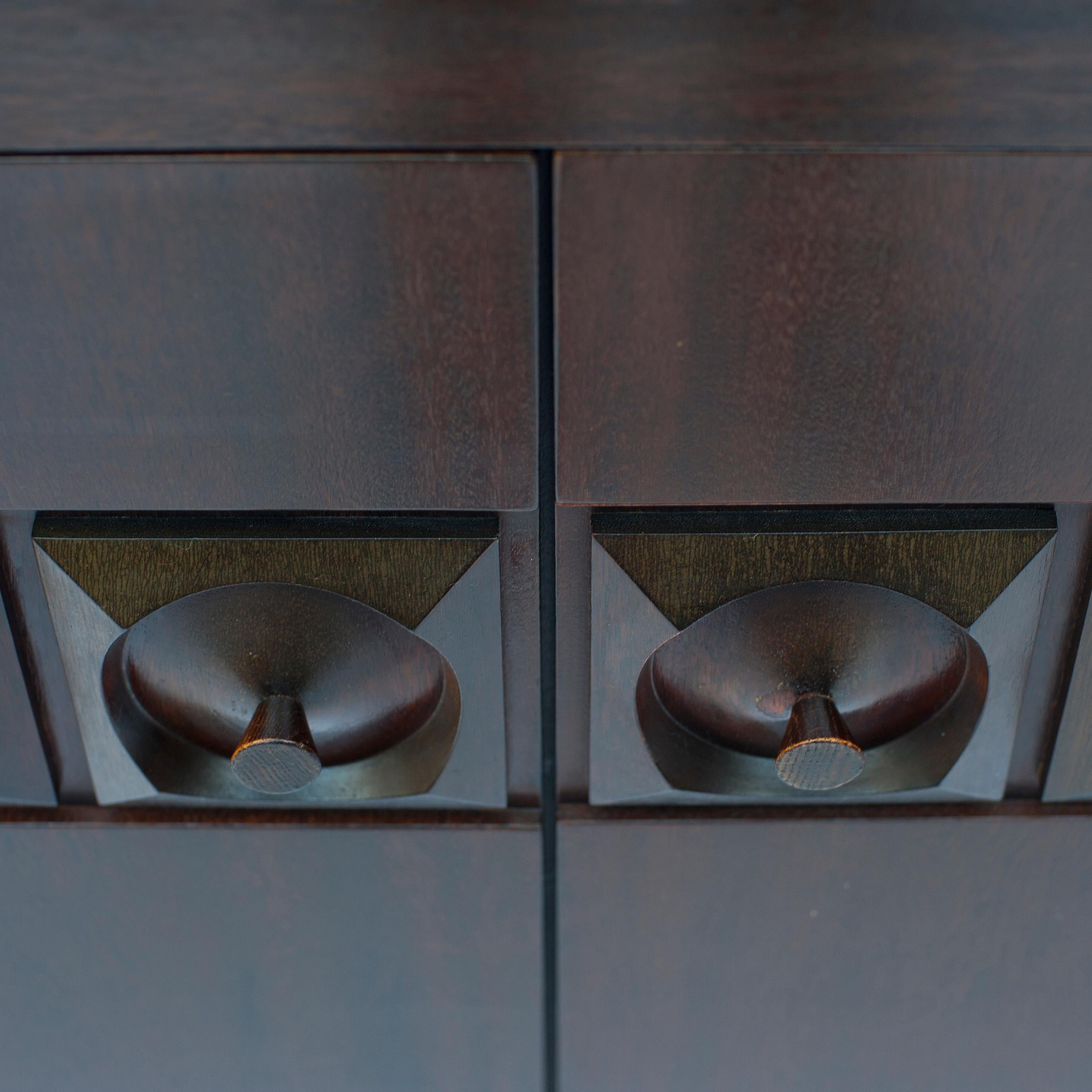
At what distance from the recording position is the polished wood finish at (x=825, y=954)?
412 millimetres

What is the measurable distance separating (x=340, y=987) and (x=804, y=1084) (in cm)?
25

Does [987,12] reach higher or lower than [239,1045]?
higher

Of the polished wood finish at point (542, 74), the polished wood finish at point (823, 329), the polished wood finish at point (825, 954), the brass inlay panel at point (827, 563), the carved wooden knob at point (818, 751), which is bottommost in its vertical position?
the polished wood finish at point (825, 954)

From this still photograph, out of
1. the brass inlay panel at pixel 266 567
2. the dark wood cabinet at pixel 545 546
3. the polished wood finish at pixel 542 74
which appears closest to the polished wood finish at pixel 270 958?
the dark wood cabinet at pixel 545 546

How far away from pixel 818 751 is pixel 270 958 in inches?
11.3

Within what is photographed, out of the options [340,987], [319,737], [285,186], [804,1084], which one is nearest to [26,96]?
[285,186]

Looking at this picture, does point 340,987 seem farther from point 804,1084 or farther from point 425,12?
point 425,12

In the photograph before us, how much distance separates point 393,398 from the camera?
1.01ft

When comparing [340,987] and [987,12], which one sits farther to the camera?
[340,987]

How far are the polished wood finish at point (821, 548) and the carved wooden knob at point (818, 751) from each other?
0.06m

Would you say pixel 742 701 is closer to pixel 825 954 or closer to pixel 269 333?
pixel 825 954

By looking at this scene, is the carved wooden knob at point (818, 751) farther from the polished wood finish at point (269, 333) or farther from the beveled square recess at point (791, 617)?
the polished wood finish at point (269, 333)

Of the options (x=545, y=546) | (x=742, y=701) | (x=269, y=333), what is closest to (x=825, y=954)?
(x=742, y=701)

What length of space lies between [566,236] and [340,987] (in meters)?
0.38
